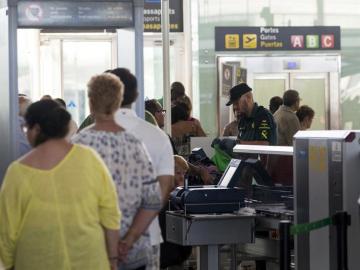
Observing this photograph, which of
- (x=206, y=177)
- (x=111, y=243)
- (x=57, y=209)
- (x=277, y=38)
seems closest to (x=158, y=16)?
(x=277, y=38)

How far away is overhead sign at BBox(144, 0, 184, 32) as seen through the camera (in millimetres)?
16609

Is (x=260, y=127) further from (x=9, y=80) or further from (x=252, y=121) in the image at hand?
(x=9, y=80)

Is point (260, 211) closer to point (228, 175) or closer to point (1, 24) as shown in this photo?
point (228, 175)

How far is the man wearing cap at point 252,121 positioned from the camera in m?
9.56

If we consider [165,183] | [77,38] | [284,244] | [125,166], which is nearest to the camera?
[125,166]

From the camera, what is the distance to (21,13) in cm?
718

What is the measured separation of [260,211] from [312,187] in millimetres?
586

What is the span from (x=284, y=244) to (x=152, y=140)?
153 centimetres

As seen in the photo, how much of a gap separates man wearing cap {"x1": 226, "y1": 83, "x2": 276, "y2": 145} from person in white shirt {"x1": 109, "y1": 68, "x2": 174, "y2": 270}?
13.0 ft

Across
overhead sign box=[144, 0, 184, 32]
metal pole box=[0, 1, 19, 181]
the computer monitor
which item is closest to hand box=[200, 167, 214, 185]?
the computer monitor

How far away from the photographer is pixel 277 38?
17531mm

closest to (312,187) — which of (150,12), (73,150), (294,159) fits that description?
(294,159)

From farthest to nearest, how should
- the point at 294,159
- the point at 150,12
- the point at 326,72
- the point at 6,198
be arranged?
the point at 326,72 → the point at 150,12 → the point at 294,159 → the point at 6,198

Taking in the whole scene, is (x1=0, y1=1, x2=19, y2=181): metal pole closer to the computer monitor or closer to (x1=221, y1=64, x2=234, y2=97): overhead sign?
the computer monitor
